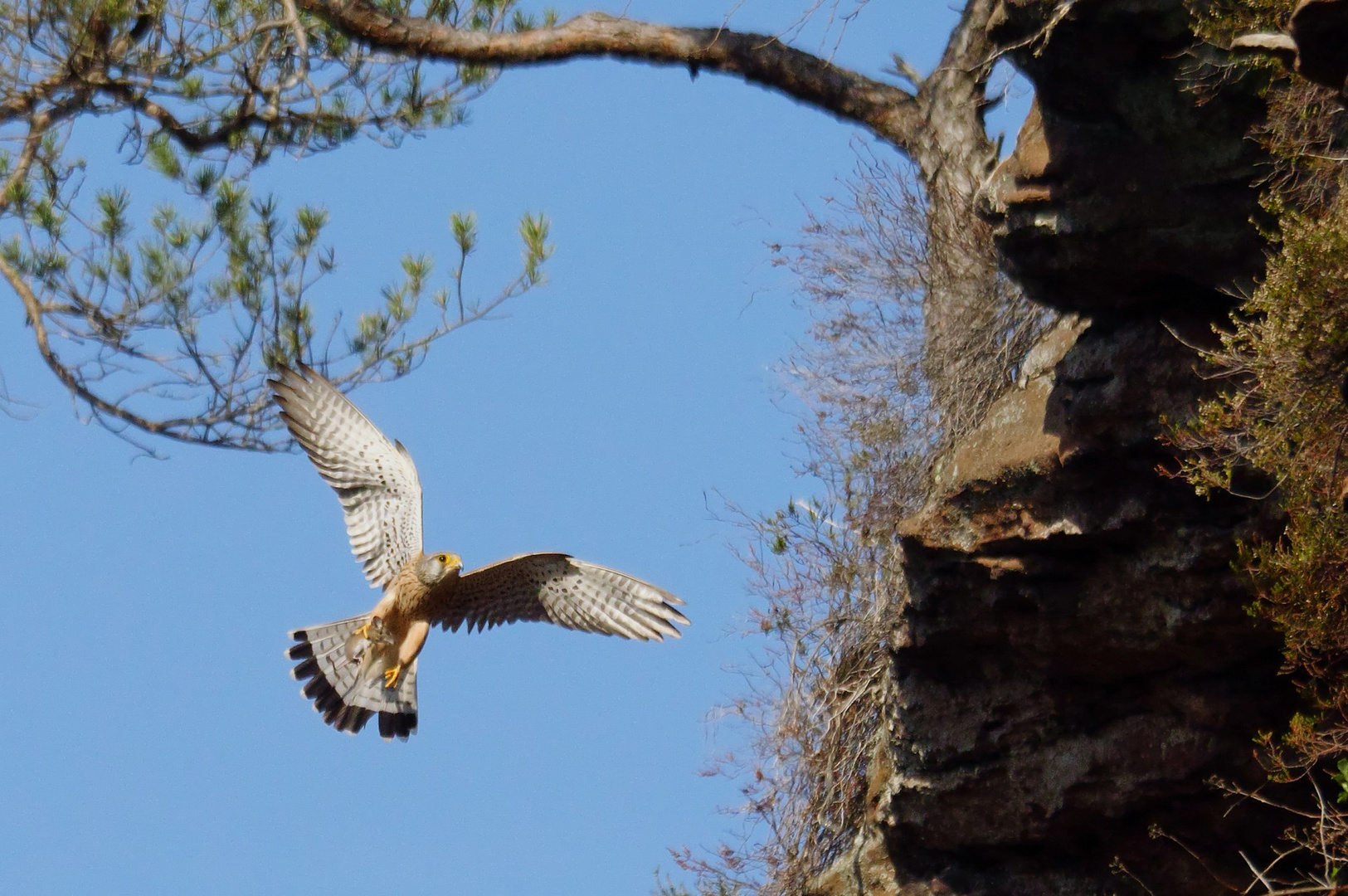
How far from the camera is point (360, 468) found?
7.81 m

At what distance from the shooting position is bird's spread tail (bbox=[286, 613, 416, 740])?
25.6 feet

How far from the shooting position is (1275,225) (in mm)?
5398

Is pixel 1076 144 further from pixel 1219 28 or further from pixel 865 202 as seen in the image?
pixel 865 202

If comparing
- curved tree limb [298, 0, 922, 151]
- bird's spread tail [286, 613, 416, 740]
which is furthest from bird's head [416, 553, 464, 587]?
curved tree limb [298, 0, 922, 151]

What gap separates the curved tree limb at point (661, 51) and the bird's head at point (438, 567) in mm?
2786

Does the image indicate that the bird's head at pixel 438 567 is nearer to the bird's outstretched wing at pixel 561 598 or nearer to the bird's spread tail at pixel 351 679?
the bird's outstretched wing at pixel 561 598

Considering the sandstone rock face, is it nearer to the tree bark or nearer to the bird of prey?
the tree bark

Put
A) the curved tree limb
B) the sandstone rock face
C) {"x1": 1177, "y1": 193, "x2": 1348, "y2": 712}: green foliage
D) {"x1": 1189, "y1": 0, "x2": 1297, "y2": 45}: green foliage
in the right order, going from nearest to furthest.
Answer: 1. {"x1": 1177, "y1": 193, "x2": 1348, "y2": 712}: green foliage
2. {"x1": 1189, "y1": 0, "x2": 1297, "y2": 45}: green foliage
3. the sandstone rock face
4. the curved tree limb

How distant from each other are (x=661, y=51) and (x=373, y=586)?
312 cm

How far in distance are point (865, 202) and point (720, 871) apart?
3.20 meters

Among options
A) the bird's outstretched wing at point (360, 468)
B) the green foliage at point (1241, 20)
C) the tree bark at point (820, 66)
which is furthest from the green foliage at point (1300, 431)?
the bird's outstretched wing at point (360, 468)

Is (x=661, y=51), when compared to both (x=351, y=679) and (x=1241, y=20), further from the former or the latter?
(x=1241, y=20)

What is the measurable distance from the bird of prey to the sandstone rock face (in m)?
2.09

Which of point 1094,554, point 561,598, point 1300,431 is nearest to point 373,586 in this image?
point 561,598
